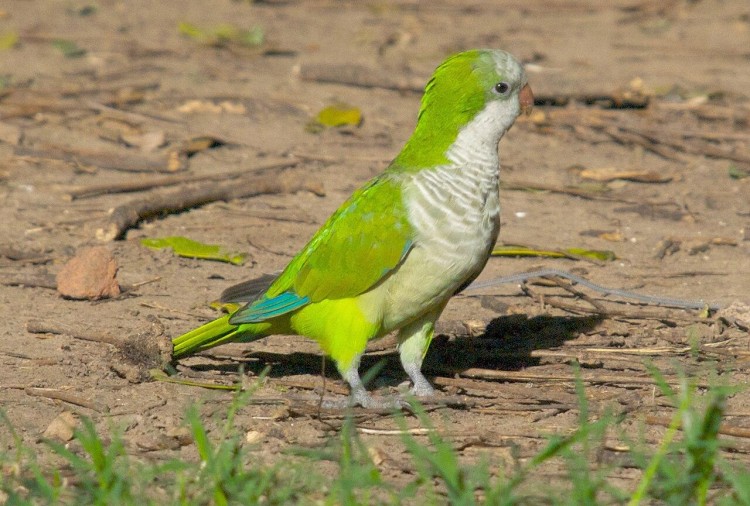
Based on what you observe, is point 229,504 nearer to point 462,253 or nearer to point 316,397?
point 316,397

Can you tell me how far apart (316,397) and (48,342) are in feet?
4.31

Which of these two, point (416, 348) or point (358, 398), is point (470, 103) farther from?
point (358, 398)

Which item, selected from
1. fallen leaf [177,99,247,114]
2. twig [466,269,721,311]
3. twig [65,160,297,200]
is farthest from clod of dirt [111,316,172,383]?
fallen leaf [177,99,247,114]

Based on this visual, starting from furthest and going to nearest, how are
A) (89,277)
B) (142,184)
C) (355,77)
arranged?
(355,77) < (142,184) < (89,277)

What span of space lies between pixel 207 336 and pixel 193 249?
1518mm

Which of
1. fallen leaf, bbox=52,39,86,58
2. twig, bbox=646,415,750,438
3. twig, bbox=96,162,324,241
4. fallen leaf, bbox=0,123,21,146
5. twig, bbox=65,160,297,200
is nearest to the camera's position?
twig, bbox=646,415,750,438

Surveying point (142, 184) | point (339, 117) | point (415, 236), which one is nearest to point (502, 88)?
point (415, 236)

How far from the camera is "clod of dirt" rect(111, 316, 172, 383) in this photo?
460 cm

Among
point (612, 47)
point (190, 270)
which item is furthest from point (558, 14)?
point (190, 270)

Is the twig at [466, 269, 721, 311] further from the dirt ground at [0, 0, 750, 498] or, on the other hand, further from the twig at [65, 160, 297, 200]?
the twig at [65, 160, 297, 200]

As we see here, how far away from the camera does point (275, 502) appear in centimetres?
327

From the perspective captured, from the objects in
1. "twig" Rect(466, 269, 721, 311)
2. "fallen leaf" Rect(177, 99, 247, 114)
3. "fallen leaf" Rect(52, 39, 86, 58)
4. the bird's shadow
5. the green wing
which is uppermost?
the green wing

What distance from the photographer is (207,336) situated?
4.65 metres

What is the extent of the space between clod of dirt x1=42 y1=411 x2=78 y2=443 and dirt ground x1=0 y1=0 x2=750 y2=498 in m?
0.06
